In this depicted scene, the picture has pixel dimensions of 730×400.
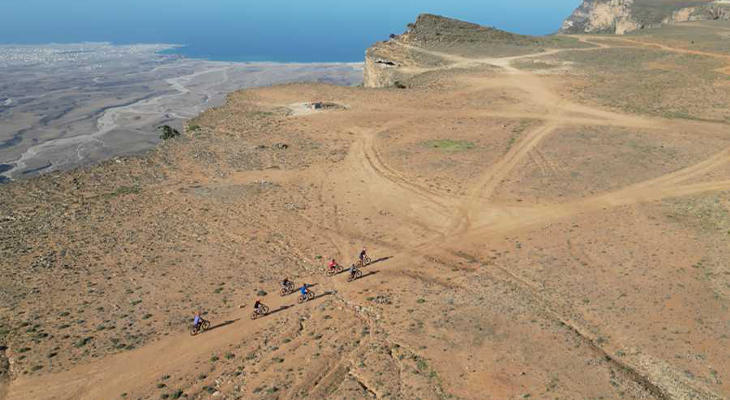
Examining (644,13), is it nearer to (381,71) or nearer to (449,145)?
(381,71)

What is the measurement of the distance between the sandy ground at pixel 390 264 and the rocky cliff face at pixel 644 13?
6904 centimetres

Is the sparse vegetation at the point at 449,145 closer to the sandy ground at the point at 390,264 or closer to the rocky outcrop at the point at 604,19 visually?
the sandy ground at the point at 390,264

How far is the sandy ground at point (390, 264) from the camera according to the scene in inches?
675

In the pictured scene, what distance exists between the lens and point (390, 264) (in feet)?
78.7

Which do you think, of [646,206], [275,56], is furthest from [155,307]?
[275,56]

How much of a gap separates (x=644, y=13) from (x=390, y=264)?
101460 mm

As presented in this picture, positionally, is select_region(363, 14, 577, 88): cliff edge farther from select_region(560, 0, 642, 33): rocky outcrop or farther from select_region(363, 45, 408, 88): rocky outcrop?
select_region(560, 0, 642, 33): rocky outcrop

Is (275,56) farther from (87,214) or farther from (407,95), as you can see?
(87,214)

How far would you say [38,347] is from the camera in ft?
60.5

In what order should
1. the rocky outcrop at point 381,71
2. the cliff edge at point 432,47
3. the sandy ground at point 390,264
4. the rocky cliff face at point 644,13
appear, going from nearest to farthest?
the sandy ground at point 390,264 < the rocky outcrop at point 381,71 < the cliff edge at point 432,47 < the rocky cliff face at point 644,13

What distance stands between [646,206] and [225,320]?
22.4 m

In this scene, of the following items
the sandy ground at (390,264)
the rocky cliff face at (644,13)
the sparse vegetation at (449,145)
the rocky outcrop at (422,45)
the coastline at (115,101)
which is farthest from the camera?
the rocky cliff face at (644,13)

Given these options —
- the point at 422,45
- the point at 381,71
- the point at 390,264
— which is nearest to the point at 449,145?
the point at 390,264

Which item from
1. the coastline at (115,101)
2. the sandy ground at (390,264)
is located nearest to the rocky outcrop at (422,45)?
the sandy ground at (390,264)
